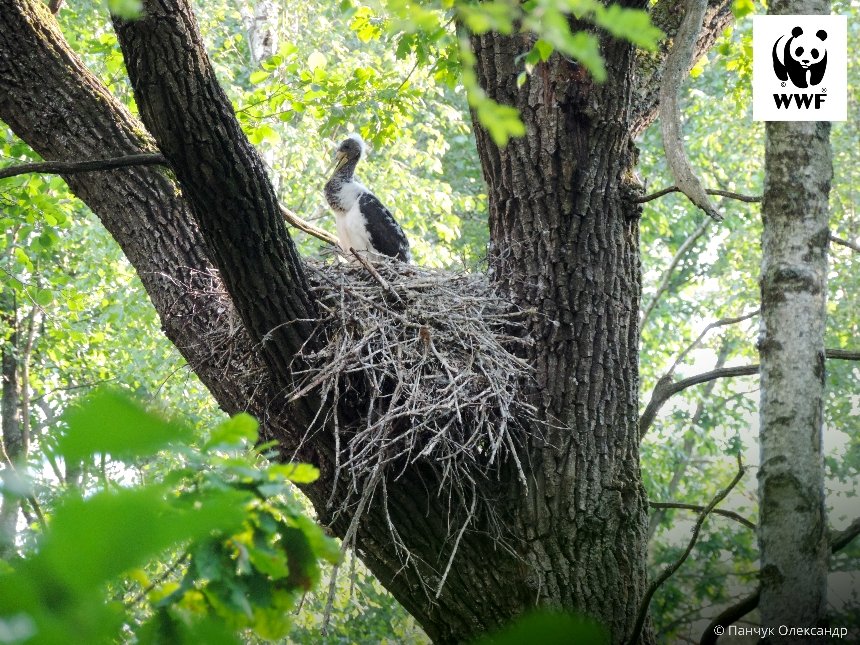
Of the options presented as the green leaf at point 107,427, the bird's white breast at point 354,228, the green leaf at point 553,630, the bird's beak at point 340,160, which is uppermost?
the bird's beak at point 340,160

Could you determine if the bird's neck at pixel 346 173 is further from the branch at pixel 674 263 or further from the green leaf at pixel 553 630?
the green leaf at pixel 553 630

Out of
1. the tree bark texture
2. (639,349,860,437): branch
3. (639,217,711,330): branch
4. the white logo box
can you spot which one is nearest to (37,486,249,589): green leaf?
the tree bark texture

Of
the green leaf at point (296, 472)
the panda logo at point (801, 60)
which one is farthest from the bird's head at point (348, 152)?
the green leaf at point (296, 472)

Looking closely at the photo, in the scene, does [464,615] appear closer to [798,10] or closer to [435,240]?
[798,10]

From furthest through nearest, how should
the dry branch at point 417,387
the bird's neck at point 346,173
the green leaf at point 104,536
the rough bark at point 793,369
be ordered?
the bird's neck at point 346,173 < the dry branch at point 417,387 < the rough bark at point 793,369 < the green leaf at point 104,536

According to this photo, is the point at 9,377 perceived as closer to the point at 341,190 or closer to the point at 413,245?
the point at 413,245

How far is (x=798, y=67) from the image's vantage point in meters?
4.28

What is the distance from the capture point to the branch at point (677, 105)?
3.15 m

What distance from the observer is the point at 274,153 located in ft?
34.5

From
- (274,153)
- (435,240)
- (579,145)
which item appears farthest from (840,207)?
(579,145)

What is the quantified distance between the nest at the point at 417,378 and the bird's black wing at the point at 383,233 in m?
1.82

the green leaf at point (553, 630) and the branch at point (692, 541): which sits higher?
the green leaf at point (553, 630)

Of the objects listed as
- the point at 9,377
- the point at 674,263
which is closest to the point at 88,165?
the point at 674,263

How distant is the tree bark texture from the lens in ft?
10.4
